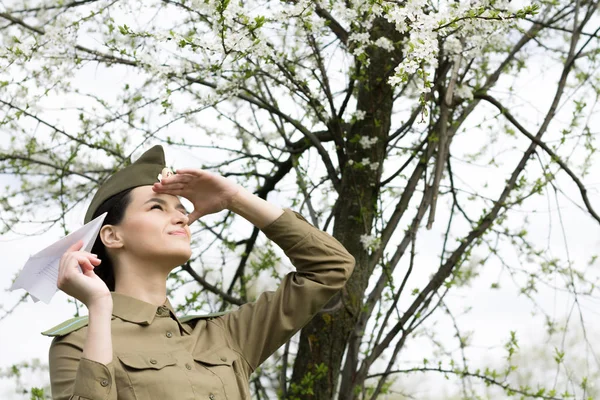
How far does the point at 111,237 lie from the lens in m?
2.14

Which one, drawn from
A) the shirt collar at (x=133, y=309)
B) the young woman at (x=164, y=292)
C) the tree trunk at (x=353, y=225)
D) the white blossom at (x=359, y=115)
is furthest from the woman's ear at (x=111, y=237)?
the white blossom at (x=359, y=115)

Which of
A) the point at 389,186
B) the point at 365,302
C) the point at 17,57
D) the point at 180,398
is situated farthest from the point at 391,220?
the point at 180,398

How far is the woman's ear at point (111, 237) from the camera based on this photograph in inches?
83.4

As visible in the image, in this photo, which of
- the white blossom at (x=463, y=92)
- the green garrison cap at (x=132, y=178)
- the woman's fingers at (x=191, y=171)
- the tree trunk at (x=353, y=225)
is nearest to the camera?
the woman's fingers at (x=191, y=171)

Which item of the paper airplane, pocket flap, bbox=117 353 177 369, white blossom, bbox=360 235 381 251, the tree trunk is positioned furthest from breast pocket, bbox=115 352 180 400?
white blossom, bbox=360 235 381 251

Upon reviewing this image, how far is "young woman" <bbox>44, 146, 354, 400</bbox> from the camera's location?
6.08ft

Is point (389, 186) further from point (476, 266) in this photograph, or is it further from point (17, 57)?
point (17, 57)

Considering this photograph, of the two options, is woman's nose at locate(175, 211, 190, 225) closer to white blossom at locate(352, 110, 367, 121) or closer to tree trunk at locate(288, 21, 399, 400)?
tree trunk at locate(288, 21, 399, 400)

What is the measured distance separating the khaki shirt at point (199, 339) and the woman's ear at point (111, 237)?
146 millimetres

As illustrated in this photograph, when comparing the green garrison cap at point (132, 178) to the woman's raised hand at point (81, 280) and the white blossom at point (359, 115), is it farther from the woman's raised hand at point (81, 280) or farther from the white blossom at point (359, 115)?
the white blossom at point (359, 115)

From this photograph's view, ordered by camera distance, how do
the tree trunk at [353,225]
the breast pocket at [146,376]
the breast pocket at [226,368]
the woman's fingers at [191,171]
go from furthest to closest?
the tree trunk at [353,225] < the woman's fingers at [191,171] < the breast pocket at [226,368] < the breast pocket at [146,376]

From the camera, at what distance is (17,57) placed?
331cm

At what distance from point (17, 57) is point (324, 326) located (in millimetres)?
1595

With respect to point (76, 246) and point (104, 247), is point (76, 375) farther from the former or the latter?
point (104, 247)
